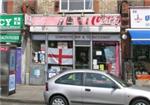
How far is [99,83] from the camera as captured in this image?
14.6 meters

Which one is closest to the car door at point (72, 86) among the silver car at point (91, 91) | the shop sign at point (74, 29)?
Result: the silver car at point (91, 91)

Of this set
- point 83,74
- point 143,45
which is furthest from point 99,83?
point 143,45

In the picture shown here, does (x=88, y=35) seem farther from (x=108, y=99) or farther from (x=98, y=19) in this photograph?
(x=108, y=99)

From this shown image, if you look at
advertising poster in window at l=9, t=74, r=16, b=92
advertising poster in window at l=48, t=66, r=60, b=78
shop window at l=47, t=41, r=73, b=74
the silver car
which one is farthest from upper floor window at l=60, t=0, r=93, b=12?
the silver car

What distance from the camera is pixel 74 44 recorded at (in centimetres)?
2361

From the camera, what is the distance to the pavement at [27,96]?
17.8 m

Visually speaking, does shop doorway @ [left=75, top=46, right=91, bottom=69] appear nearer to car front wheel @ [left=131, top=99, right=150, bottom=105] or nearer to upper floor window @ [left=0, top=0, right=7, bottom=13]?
upper floor window @ [left=0, top=0, right=7, bottom=13]

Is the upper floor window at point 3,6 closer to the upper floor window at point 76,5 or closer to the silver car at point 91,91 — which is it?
the upper floor window at point 76,5

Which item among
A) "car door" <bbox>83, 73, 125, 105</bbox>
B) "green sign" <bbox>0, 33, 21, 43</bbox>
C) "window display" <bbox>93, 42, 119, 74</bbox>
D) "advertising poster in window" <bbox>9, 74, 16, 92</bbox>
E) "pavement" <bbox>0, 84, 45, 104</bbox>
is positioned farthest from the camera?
"green sign" <bbox>0, 33, 21, 43</bbox>

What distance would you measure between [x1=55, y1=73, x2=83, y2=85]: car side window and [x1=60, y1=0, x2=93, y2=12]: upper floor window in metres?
9.26

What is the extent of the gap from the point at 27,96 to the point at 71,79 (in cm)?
469

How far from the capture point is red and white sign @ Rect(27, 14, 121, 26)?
2292 centimetres

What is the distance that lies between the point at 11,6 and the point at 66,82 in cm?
1126

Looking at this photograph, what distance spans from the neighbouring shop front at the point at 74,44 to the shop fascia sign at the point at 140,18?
2.59 feet
